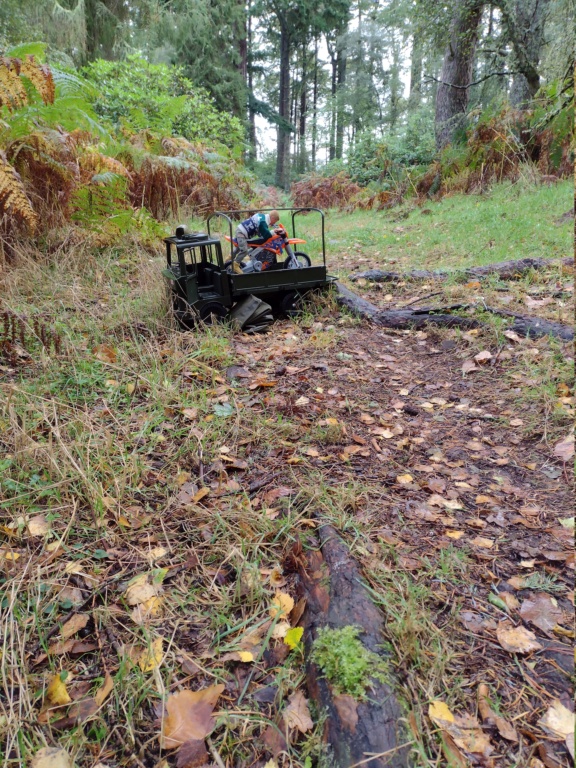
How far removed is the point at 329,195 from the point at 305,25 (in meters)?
13.5

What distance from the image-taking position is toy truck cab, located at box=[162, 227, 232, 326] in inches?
165

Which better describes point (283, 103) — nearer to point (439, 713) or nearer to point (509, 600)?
point (509, 600)

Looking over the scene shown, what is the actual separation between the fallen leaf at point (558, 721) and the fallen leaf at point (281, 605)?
2.66 ft

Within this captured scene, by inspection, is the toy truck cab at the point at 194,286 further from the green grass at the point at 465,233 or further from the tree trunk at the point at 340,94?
the tree trunk at the point at 340,94

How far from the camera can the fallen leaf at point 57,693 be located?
141 centimetres

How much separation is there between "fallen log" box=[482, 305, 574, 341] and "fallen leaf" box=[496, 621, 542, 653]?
8.63 ft

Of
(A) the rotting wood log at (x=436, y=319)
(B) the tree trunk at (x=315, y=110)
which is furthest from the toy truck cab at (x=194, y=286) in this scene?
(B) the tree trunk at (x=315, y=110)

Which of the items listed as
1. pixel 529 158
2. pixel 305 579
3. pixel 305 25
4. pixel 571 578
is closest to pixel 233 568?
pixel 305 579

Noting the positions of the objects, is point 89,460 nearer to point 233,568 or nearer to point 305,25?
point 233,568

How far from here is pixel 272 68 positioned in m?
26.4

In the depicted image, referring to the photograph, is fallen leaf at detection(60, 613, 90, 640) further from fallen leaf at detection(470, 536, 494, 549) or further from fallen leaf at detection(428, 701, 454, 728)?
fallen leaf at detection(470, 536, 494, 549)

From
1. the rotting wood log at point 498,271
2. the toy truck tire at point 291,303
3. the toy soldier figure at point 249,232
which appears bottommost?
the toy truck tire at point 291,303

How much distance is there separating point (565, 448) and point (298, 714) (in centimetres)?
198

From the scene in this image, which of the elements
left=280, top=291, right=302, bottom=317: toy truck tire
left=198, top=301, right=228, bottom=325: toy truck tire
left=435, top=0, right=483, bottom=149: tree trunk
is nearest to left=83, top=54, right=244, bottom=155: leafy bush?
left=435, top=0, right=483, bottom=149: tree trunk
